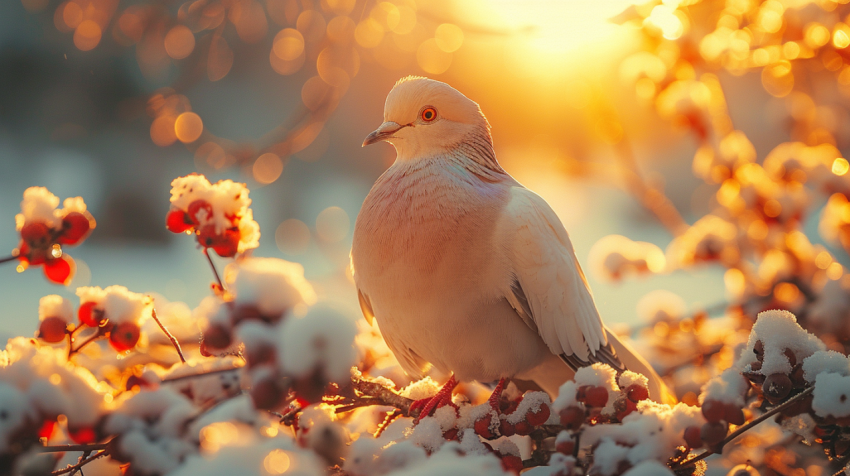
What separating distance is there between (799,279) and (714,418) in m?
1.71

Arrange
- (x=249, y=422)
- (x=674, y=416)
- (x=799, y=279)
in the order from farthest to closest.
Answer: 1. (x=799, y=279)
2. (x=674, y=416)
3. (x=249, y=422)

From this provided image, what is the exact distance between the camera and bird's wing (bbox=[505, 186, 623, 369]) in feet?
3.93

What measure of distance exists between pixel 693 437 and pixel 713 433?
29 mm

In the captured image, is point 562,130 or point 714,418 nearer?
point 714,418

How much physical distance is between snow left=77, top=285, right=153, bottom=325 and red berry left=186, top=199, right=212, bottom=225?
0.42ft

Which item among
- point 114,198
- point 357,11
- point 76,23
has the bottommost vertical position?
point 357,11

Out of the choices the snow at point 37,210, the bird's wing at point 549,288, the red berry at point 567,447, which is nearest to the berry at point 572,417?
the red berry at point 567,447

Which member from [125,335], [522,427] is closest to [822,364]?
[522,427]

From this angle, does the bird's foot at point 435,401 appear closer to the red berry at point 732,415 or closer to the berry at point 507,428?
the berry at point 507,428

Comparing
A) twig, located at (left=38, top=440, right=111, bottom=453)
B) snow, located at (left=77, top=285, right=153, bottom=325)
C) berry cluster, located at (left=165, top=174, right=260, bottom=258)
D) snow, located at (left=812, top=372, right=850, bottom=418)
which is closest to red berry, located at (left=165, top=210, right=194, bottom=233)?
berry cluster, located at (left=165, top=174, right=260, bottom=258)

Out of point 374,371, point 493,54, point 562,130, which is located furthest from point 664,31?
point 562,130

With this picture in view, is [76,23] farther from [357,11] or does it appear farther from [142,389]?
[142,389]

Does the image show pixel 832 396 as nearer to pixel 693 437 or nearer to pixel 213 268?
pixel 693 437

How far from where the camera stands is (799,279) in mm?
1925
